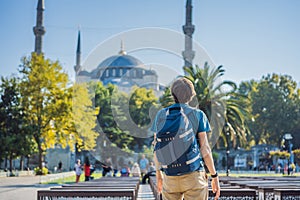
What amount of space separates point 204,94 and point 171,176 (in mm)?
27004

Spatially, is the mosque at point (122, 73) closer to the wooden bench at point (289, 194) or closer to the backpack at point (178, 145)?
the wooden bench at point (289, 194)

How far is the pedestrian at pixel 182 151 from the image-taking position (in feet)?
13.5

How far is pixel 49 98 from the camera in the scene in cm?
3403

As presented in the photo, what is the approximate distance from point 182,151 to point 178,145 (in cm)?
6

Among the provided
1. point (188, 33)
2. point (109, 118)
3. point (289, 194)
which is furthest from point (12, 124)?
point (289, 194)

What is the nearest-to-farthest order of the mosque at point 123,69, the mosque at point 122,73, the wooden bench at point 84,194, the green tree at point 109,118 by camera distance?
the wooden bench at point 84,194, the green tree at point 109,118, the mosque at point 123,69, the mosque at point 122,73

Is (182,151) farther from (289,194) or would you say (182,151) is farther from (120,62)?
(120,62)

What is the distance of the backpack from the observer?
4.13m

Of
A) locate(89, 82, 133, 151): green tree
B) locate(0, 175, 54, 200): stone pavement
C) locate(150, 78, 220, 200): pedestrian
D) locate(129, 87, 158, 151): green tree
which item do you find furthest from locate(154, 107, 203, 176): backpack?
locate(129, 87, 158, 151): green tree

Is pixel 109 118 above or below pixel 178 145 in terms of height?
above

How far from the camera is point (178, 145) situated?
417 cm

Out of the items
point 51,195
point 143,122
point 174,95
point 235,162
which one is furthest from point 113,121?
A: point 174,95

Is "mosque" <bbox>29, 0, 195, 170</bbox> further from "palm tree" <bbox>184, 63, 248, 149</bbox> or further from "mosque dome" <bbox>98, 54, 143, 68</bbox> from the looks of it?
"palm tree" <bbox>184, 63, 248, 149</bbox>


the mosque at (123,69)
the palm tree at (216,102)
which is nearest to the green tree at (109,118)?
the mosque at (123,69)
